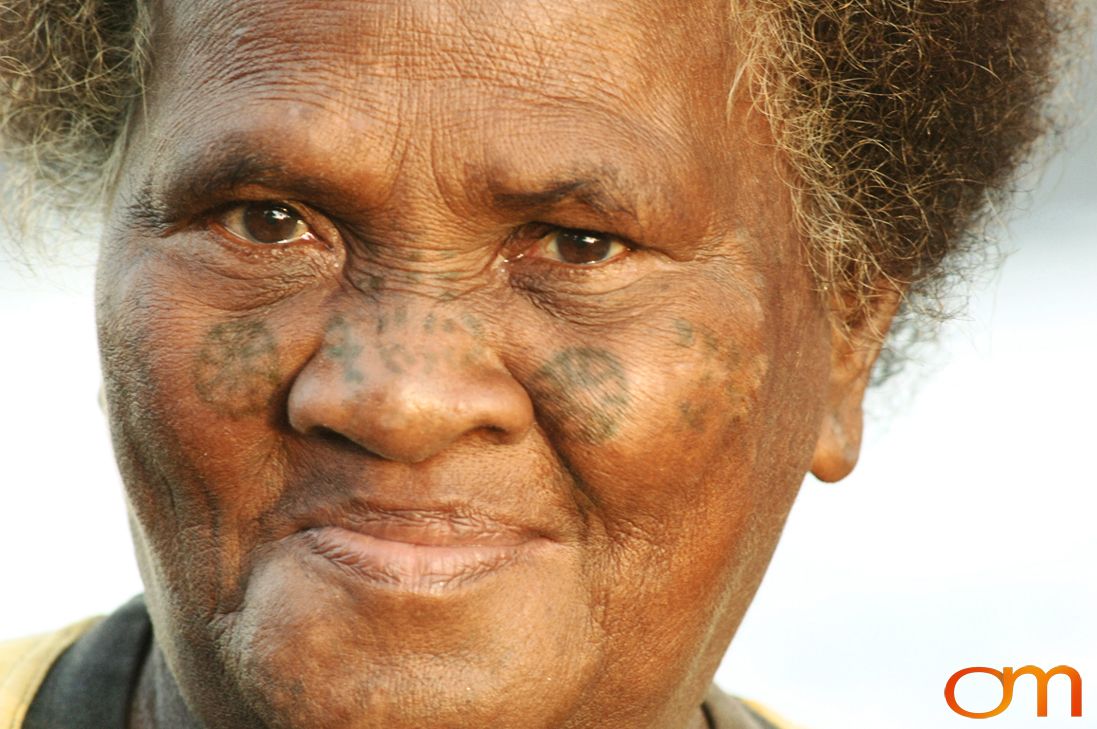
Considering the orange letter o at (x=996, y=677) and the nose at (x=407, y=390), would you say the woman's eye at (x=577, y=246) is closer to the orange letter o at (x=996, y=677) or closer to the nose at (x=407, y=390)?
the nose at (x=407, y=390)

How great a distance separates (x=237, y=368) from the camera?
221 centimetres

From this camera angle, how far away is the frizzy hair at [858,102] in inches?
97.3

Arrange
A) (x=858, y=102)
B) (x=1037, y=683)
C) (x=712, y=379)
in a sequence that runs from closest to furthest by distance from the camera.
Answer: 1. (x=712, y=379)
2. (x=858, y=102)
3. (x=1037, y=683)

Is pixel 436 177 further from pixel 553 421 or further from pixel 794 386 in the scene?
pixel 794 386

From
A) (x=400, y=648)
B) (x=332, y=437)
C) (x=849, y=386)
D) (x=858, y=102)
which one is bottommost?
(x=400, y=648)

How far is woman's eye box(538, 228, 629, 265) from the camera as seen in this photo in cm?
227

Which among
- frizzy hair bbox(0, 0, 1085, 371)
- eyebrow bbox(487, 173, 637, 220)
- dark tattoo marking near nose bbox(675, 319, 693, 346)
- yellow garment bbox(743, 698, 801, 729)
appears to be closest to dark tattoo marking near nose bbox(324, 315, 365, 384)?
eyebrow bbox(487, 173, 637, 220)

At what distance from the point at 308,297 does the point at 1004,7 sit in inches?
46.6

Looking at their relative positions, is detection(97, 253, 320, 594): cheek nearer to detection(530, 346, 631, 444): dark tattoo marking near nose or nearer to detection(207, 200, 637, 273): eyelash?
detection(207, 200, 637, 273): eyelash

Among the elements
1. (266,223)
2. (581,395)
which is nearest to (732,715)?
(581,395)

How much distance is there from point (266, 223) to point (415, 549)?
49cm

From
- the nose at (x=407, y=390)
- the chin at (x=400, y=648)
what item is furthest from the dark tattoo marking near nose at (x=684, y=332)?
the chin at (x=400, y=648)

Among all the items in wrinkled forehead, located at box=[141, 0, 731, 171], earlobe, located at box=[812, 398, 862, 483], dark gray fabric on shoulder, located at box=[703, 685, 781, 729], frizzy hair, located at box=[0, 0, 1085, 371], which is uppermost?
frizzy hair, located at box=[0, 0, 1085, 371]

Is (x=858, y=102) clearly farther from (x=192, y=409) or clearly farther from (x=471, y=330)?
(x=192, y=409)
